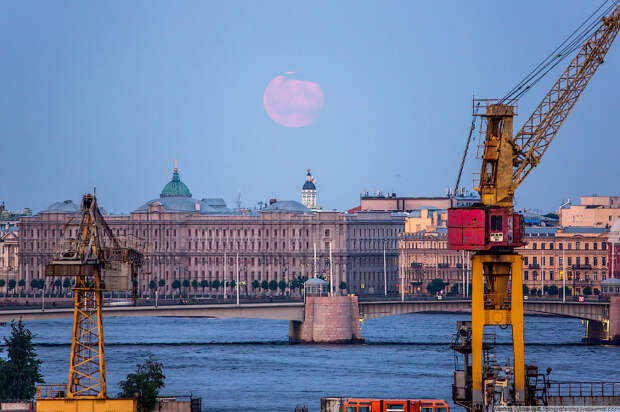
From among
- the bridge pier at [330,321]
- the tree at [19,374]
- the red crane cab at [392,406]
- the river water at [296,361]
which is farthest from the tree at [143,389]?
the bridge pier at [330,321]

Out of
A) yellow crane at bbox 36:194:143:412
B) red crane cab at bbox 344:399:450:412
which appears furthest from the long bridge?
yellow crane at bbox 36:194:143:412

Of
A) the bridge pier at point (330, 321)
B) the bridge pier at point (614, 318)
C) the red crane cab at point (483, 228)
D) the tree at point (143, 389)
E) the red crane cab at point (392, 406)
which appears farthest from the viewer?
the bridge pier at point (330, 321)

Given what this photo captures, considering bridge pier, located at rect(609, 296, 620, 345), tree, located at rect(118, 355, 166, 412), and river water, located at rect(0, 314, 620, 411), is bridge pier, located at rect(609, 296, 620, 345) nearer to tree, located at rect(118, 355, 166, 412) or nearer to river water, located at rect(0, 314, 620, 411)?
river water, located at rect(0, 314, 620, 411)

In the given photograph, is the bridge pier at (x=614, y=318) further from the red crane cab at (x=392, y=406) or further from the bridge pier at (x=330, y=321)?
the red crane cab at (x=392, y=406)

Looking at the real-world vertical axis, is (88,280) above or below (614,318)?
above

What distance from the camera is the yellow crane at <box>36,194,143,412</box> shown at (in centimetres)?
5634

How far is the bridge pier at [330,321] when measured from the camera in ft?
463

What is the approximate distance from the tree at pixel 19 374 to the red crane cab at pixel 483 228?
27.0m

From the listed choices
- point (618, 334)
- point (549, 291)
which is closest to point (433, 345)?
point (618, 334)

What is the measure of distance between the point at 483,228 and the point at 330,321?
79782 millimetres

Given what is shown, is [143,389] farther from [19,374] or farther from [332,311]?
[332,311]

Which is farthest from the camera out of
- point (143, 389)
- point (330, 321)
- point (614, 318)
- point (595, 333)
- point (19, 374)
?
point (595, 333)

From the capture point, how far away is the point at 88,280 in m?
60.3

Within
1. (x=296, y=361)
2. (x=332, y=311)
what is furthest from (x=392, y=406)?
(x=332, y=311)
